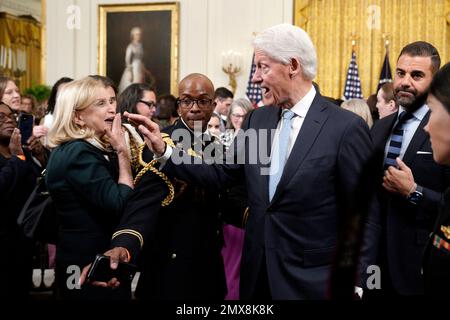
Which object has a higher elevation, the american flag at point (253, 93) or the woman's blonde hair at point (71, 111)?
the american flag at point (253, 93)

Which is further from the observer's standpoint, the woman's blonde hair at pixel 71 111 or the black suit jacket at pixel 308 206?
the woman's blonde hair at pixel 71 111

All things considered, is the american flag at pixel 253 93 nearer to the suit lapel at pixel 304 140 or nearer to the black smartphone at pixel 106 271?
the suit lapel at pixel 304 140

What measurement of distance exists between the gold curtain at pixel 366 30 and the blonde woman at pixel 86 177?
31.4ft

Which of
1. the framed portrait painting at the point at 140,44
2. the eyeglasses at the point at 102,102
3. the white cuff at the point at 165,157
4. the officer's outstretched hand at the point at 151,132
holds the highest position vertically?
the framed portrait painting at the point at 140,44

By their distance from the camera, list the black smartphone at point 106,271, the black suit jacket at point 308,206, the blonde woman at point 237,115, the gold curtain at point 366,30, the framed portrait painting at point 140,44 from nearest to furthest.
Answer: the black smartphone at point 106,271, the black suit jacket at point 308,206, the blonde woman at point 237,115, the gold curtain at point 366,30, the framed portrait painting at point 140,44

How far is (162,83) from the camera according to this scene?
43.3 feet

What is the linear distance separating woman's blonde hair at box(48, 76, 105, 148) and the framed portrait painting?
985 centimetres

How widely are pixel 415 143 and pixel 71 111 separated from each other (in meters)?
1.74

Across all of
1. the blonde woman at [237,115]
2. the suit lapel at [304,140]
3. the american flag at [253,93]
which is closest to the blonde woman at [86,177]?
the suit lapel at [304,140]

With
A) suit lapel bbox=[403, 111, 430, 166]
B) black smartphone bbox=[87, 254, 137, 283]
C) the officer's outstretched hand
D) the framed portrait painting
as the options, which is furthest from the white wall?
black smartphone bbox=[87, 254, 137, 283]

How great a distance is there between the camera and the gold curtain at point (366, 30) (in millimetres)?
11742

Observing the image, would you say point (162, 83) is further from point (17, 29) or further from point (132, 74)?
point (17, 29)

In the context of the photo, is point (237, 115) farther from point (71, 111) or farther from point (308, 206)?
point (308, 206)
